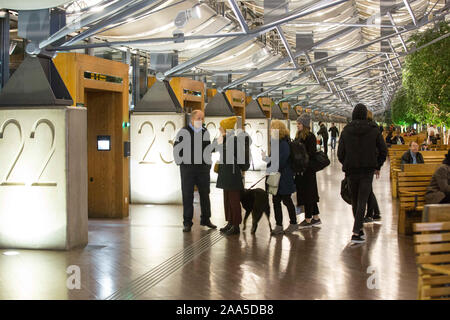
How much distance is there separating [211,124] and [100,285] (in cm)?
1370

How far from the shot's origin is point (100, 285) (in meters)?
6.90

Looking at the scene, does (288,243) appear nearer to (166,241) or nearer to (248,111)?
(166,241)

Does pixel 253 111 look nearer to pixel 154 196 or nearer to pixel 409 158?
pixel 154 196

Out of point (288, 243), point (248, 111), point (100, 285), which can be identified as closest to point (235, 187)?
point (288, 243)

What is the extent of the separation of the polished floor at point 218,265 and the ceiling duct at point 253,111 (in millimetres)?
15319

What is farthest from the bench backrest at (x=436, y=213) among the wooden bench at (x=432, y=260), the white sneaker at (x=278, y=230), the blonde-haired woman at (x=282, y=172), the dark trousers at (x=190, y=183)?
the dark trousers at (x=190, y=183)

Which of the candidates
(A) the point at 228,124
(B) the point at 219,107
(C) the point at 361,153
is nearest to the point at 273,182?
(A) the point at 228,124

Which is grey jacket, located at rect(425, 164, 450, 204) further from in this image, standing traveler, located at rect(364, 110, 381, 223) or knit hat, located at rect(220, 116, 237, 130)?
knit hat, located at rect(220, 116, 237, 130)

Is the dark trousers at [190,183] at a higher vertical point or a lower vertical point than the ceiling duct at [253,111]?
lower

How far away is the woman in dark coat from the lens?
34.9 feet

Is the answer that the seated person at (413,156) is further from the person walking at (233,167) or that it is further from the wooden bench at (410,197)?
the person walking at (233,167)

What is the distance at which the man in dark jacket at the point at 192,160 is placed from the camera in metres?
10.4

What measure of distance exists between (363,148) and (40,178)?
14.5 ft

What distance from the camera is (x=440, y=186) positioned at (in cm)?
905
